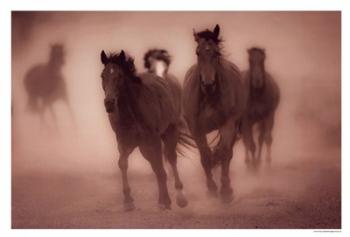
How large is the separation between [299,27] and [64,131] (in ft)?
8.90

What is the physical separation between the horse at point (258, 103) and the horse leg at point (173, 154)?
2.39 feet

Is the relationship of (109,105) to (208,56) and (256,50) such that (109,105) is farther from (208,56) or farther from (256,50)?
(256,50)

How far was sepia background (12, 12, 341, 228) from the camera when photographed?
6.53 m

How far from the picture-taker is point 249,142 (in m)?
6.66

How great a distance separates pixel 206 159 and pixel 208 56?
1.07m

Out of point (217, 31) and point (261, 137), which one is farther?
point (261, 137)

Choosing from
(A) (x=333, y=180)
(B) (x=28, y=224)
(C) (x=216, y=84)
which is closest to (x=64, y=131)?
(B) (x=28, y=224)

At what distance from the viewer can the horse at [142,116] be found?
6145 mm

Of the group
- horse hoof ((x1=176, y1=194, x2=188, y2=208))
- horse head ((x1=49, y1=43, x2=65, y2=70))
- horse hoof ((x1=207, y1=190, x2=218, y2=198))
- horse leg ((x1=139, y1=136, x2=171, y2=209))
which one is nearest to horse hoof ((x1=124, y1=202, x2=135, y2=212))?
horse leg ((x1=139, y1=136, x2=171, y2=209))

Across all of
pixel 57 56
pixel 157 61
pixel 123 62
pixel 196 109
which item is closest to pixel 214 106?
pixel 196 109

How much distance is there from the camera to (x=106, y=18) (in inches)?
262

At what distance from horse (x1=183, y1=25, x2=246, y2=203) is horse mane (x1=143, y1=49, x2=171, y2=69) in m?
0.29

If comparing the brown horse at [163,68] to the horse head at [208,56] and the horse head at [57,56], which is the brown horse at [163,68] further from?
the horse head at [57,56]

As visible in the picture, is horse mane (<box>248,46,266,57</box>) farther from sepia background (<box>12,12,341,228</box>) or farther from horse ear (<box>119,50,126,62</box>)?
horse ear (<box>119,50,126,62</box>)
